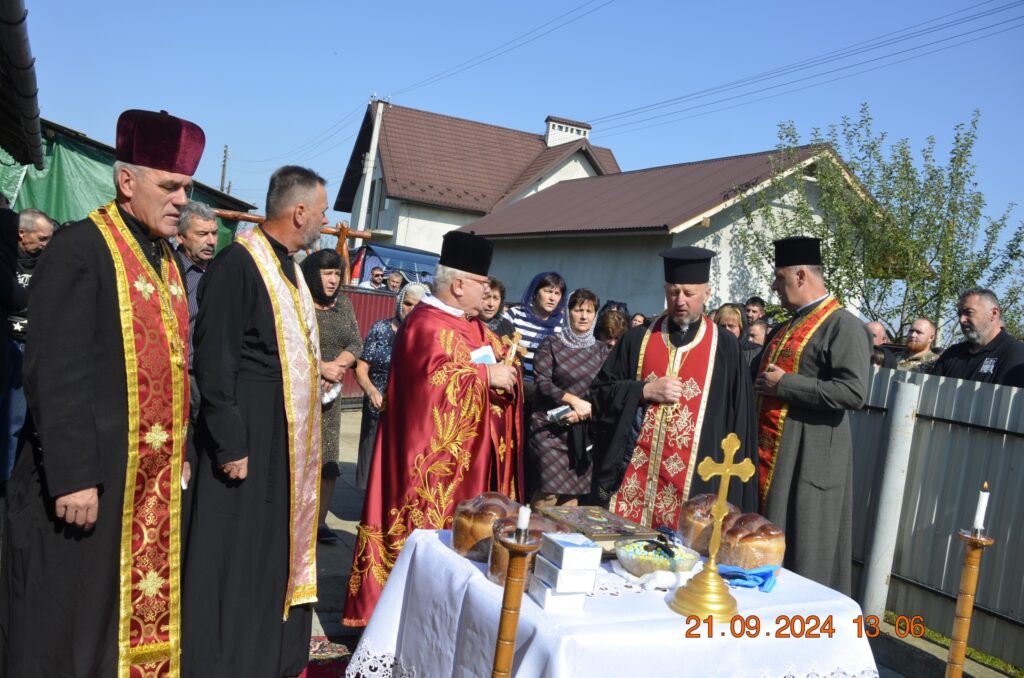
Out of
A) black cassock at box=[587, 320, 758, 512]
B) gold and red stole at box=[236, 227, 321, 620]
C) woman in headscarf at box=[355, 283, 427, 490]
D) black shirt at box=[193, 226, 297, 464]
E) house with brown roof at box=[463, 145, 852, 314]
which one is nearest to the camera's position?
black shirt at box=[193, 226, 297, 464]

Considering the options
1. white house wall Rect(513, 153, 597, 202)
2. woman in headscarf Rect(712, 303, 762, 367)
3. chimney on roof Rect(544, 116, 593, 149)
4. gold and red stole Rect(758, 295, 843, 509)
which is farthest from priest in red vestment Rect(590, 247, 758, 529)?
chimney on roof Rect(544, 116, 593, 149)

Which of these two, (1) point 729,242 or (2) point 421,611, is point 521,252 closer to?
(1) point 729,242

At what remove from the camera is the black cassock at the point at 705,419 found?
4.59 m

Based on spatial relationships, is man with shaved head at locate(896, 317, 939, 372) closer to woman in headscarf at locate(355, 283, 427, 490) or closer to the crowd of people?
the crowd of people

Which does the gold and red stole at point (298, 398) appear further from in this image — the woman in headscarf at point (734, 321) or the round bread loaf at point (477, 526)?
the woman in headscarf at point (734, 321)

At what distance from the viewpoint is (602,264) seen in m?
20.6

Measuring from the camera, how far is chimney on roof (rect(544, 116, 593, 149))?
1379 inches

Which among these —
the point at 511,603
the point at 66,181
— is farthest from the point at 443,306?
the point at 66,181

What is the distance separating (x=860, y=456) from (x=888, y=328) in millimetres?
9937

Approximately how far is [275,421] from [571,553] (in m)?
1.75

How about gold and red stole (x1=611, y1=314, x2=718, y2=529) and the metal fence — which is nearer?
gold and red stole (x1=611, y1=314, x2=718, y2=529)

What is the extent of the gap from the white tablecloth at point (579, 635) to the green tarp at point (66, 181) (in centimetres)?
1078

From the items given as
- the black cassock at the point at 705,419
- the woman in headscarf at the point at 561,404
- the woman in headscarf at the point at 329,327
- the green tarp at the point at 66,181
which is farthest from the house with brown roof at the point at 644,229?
the black cassock at the point at 705,419

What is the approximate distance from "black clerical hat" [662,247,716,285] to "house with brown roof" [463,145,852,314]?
12.7 metres
